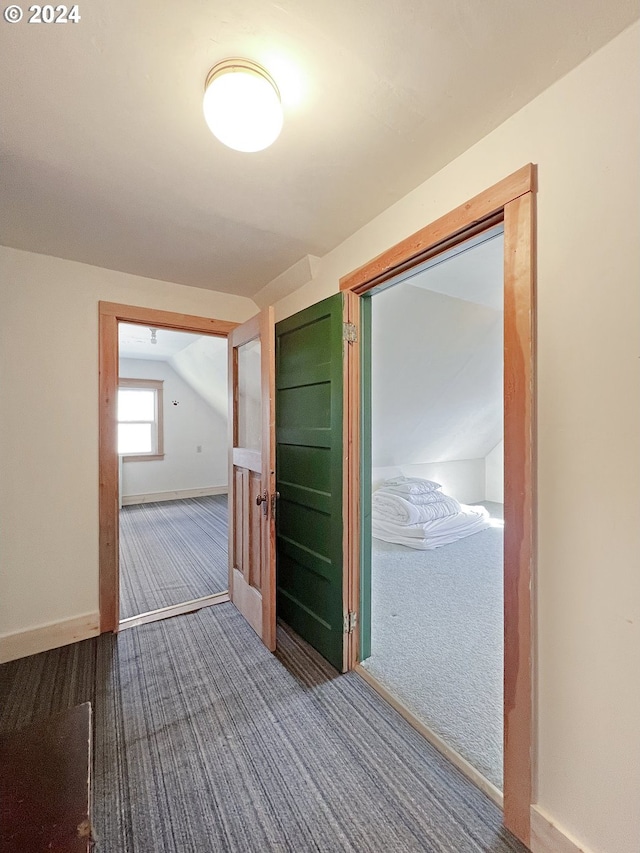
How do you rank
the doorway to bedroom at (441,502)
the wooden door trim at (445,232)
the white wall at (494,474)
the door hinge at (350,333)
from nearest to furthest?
the wooden door trim at (445,232) < the doorway to bedroom at (441,502) < the door hinge at (350,333) < the white wall at (494,474)

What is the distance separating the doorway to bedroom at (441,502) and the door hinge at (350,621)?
0.41 ft

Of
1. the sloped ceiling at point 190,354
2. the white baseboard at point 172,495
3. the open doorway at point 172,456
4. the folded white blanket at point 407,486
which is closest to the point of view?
the open doorway at point 172,456

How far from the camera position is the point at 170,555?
357 cm

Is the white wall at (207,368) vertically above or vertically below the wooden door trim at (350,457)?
above

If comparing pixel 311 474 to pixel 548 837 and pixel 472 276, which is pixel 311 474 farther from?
pixel 472 276

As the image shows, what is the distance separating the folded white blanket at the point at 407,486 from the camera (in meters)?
3.91

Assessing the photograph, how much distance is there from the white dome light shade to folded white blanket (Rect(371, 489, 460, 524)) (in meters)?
3.39

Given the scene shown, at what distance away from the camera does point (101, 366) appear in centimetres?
219

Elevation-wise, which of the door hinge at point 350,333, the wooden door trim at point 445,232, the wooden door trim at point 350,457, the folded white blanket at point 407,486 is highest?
the wooden door trim at point 445,232

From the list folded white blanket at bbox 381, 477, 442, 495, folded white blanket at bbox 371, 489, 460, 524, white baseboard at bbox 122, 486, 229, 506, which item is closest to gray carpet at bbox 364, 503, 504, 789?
folded white blanket at bbox 371, 489, 460, 524

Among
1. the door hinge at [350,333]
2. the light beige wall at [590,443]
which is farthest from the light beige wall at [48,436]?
the light beige wall at [590,443]

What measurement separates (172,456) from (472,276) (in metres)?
5.54

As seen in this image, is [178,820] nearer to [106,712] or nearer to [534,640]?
[106,712]

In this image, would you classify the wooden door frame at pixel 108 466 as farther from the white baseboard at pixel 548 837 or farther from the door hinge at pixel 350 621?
the white baseboard at pixel 548 837
